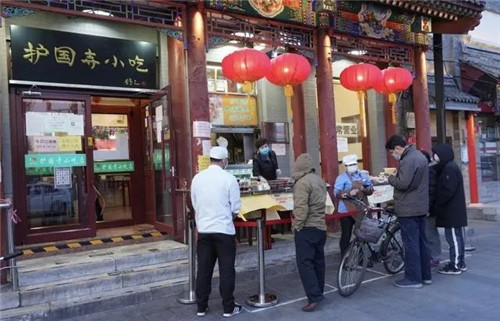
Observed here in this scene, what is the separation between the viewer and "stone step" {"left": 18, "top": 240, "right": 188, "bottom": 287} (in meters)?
5.30

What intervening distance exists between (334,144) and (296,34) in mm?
2164

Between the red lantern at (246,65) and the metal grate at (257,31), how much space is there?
0.74m

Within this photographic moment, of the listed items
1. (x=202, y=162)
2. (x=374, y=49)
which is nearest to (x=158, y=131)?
(x=202, y=162)

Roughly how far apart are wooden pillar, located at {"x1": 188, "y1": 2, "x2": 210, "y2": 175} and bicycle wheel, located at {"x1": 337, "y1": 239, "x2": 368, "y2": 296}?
8.54 feet

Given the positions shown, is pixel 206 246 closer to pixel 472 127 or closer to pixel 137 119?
pixel 137 119

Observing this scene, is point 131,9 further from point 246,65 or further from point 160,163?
point 160,163

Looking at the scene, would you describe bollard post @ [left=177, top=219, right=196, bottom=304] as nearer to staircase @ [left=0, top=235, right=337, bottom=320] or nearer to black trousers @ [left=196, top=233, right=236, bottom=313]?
staircase @ [left=0, top=235, right=337, bottom=320]

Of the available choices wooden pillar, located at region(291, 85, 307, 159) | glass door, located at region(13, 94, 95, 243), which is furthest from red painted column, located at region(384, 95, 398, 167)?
glass door, located at region(13, 94, 95, 243)

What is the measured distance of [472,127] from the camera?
38.9 ft

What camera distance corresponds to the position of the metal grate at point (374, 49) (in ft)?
28.8

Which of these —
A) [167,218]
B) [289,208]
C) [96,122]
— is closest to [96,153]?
[96,122]

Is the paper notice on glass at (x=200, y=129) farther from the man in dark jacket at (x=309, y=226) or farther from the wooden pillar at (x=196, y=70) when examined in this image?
the man in dark jacket at (x=309, y=226)

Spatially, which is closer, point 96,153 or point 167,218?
point 167,218

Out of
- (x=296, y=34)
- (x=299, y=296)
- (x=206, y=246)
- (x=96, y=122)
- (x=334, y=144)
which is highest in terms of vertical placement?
(x=296, y=34)
